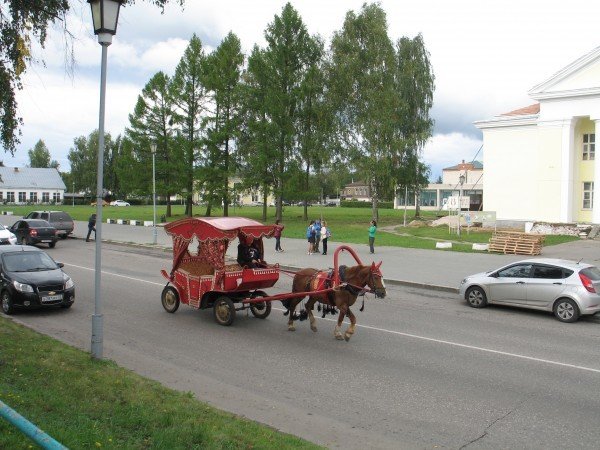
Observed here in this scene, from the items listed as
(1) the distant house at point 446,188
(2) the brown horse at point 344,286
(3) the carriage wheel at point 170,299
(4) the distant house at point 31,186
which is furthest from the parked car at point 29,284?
(4) the distant house at point 31,186

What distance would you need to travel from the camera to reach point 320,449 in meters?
5.41

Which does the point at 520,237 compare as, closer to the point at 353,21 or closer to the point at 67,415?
the point at 67,415

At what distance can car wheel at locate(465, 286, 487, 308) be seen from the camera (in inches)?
576

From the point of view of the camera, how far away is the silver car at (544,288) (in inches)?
505

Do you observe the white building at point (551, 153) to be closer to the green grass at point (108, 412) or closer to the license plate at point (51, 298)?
the license plate at point (51, 298)

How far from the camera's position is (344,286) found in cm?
1002

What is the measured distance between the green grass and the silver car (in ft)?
32.3

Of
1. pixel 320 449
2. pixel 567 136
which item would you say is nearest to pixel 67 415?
pixel 320 449

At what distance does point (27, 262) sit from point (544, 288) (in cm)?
1327

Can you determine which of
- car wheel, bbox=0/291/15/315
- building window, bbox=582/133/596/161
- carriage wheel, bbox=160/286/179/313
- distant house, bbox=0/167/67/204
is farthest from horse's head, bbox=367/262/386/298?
distant house, bbox=0/167/67/204

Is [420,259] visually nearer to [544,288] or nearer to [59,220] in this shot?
[544,288]

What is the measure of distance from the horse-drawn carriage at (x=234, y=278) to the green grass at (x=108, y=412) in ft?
12.6

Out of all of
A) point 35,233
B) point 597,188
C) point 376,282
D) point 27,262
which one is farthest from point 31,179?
point 376,282

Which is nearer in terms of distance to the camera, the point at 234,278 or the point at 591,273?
the point at 234,278
